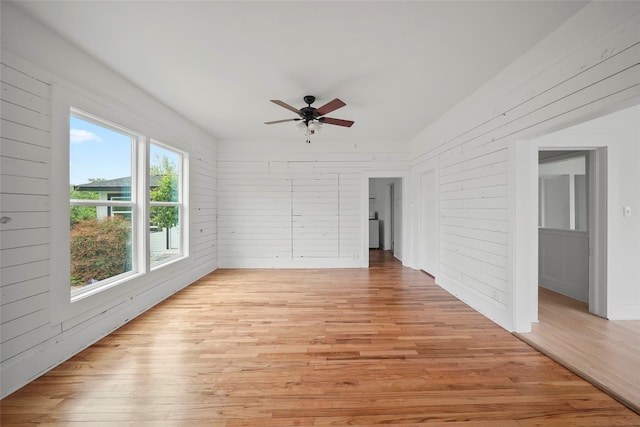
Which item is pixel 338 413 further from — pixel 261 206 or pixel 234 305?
pixel 261 206

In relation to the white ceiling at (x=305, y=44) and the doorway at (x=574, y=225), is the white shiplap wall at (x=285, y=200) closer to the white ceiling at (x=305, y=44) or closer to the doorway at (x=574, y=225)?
the white ceiling at (x=305, y=44)

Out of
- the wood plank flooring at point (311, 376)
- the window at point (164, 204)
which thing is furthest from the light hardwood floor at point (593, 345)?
the window at point (164, 204)

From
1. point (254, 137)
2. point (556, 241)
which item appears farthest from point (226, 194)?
point (556, 241)

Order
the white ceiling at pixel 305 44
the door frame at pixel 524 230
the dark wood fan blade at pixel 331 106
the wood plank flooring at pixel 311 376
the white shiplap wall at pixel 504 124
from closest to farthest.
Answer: the wood plank flooring at pixel 311 376
the white shiplap wall at pixel 504 124
the white ceiling at pixel 305 44
the door frame at pixel 524 230
the dark wood fan blade at pixel 331 106

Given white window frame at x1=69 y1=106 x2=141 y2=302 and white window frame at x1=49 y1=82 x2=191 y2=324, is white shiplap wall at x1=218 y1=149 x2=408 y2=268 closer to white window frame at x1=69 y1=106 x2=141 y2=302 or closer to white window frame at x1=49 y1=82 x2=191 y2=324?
white window frame at x1=49 y1=82 x2=191 y2=324

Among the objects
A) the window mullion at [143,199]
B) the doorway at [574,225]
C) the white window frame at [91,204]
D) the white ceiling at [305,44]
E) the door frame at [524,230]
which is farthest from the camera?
the window mullion at [143,199]

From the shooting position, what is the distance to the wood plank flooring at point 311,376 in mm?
1623

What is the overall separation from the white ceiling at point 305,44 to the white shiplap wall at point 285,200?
2.07 m

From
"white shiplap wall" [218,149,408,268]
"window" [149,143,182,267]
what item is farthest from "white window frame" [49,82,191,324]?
"white shiplap wall" [218,149,408,268]

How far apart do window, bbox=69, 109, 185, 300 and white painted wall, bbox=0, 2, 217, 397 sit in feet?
0.70

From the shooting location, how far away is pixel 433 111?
392 cm

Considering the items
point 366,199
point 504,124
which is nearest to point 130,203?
point 366,199

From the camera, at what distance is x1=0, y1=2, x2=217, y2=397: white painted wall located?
1.80 metres

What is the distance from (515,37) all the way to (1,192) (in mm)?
A: 4004
